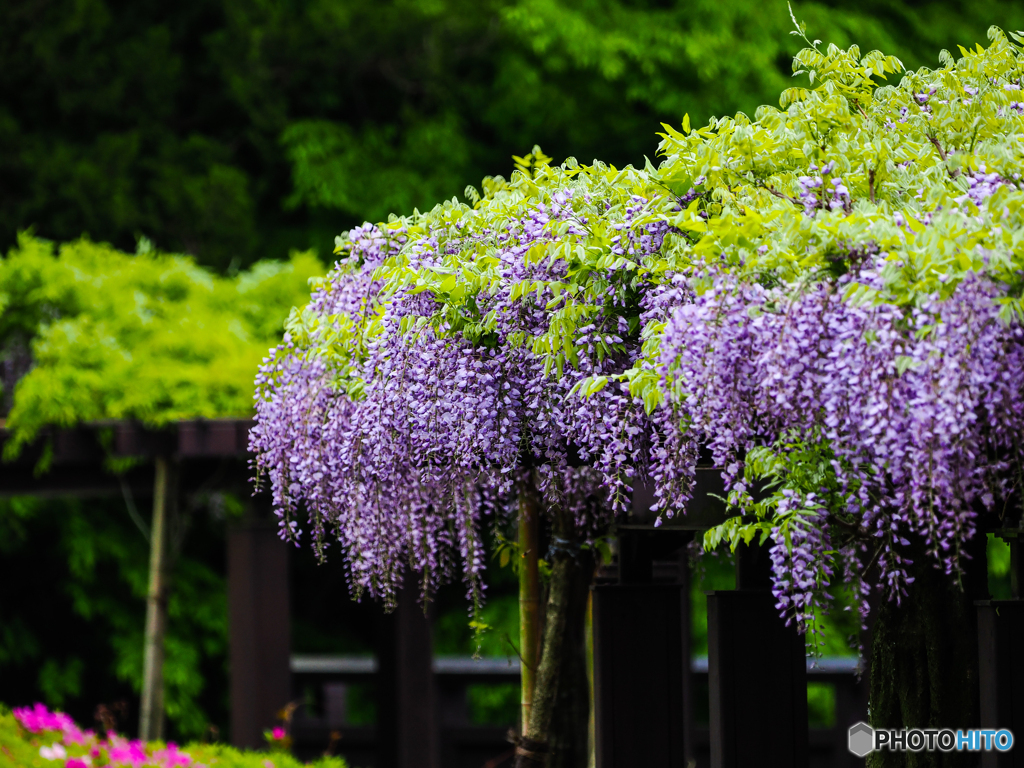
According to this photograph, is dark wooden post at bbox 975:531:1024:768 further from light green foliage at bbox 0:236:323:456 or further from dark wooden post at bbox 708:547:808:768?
light green foliage at bbox 0:236:323:456

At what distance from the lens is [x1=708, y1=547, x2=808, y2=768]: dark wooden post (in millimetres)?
4176

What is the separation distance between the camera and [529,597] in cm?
543

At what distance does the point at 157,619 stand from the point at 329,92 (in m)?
7.52

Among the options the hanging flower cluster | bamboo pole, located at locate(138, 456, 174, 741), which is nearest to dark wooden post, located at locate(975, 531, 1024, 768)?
the hanging flower cluster

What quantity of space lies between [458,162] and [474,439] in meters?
9.70

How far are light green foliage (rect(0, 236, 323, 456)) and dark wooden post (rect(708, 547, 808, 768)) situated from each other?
472 cm

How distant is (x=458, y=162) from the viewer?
13461mm

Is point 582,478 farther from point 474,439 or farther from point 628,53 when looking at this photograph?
point 628,53

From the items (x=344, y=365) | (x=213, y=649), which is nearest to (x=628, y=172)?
(x=344, y=365)

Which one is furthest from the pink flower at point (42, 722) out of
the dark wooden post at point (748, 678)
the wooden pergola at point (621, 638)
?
the dark wooden post at point (748, 678)

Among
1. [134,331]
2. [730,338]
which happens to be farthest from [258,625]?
[730,338]

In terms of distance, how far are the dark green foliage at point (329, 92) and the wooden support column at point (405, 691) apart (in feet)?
18.6

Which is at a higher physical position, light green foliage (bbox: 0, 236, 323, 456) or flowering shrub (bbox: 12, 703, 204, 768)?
light green foliage (bbox: 0, 236, 323, 456)

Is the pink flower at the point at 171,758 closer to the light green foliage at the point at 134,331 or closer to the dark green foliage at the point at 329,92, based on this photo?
the light green foliage at the point at 134,331
